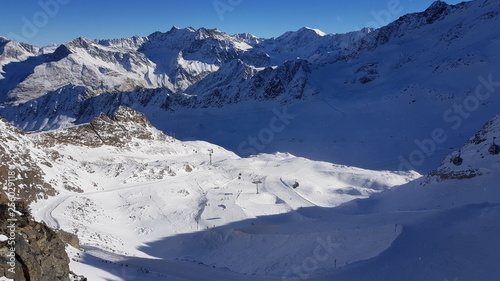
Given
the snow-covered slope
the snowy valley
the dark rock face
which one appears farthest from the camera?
the snow-covered slope

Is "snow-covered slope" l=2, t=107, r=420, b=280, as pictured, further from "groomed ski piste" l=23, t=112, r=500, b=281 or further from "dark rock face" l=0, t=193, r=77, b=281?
"dark rock face" l=0, t=193, r=77, b=281

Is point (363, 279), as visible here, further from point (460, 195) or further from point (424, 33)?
point (424, 33)

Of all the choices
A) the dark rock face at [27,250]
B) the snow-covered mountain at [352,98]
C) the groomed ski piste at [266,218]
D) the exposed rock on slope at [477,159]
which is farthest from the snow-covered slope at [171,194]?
the snow-covered mountain at [352,98]

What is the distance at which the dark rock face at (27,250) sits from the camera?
909 centimetres

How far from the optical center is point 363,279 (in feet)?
49.6

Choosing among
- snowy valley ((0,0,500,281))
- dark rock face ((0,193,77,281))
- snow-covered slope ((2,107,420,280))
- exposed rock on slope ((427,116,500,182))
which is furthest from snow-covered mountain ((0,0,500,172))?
dark rock face ((0,193,77,281))

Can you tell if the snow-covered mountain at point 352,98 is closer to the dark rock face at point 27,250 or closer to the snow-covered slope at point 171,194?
the snow-covered slope at point 171,194

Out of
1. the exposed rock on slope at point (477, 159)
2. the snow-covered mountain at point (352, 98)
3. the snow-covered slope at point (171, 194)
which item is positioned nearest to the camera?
the snow-covered slope at point (171, 194)

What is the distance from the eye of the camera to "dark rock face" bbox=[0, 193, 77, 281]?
9.09 metres

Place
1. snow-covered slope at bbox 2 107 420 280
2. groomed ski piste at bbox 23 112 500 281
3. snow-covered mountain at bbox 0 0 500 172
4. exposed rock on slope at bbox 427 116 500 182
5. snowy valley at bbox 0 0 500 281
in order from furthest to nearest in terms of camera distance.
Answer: snow-covered mountain at bbox 0 0 500 172 < exposed rock on slope at bbox 427 116 500 182 < snow-covered slope at bbox 2 107 420 280 < snowy valley at bbox 0 0 500 281 < groomed ski piste at bbox 23 112 500 281

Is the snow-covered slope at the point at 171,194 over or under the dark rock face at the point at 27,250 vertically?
over

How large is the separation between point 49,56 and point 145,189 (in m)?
183

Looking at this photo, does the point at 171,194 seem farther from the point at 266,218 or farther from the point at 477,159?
the point at 477,159

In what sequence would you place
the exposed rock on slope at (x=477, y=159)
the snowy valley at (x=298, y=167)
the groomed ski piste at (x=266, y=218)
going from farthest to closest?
the exposed rock on slope at (x=477, y=159)
the snowy valley at (x=298, y=167)
the groomed ski piste at (x=266, y=218)
